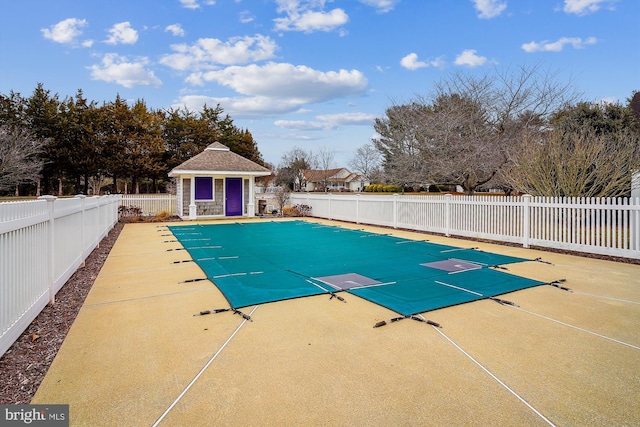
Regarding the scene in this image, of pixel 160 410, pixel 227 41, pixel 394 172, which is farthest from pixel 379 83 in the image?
pixel 160 410

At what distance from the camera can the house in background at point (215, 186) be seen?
58.7ft

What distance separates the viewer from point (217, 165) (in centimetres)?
1834

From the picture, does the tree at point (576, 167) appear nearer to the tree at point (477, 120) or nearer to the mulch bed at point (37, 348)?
the tree at point (477, 120)

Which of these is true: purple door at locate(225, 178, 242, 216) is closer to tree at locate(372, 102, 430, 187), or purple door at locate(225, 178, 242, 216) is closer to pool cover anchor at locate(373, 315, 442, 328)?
tree at locate(372, 102, 430, 187)

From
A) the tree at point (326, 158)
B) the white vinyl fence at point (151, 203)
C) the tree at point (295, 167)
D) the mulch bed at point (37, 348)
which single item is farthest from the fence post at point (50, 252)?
the tree at point (326, 158)

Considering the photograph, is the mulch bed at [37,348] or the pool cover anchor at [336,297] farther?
the pool cover anchor at [336,297]

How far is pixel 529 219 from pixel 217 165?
574 inches

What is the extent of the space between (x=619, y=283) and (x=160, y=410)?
6.34 meters

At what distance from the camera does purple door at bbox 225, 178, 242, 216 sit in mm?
19208

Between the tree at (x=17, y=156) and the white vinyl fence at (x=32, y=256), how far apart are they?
65.3 feet

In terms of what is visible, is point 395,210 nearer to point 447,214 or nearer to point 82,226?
point 447,214

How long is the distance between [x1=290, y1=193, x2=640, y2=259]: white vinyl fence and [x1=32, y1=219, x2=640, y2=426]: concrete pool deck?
2.89 meters

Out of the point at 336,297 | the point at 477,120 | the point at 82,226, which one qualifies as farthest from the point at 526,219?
the point at 82,226

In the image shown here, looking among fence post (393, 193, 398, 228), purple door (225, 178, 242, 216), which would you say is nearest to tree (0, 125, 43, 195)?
purple door (225, 178, 242, 216)
